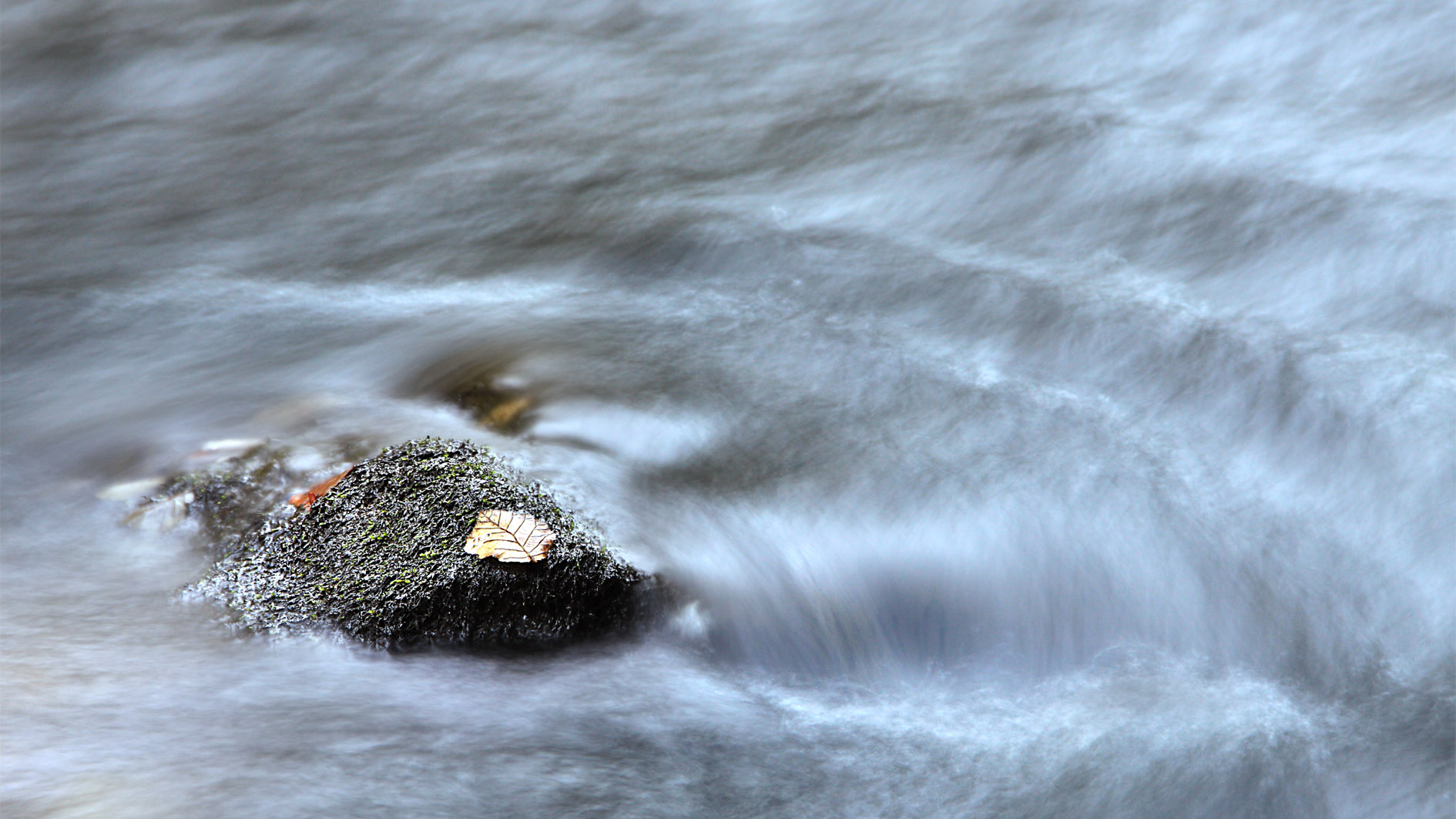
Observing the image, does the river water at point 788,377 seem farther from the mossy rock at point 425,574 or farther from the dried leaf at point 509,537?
the dried leaf at point 509,537

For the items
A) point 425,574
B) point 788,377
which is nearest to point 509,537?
point 425,574

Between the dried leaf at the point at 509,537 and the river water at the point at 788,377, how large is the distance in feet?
1.14

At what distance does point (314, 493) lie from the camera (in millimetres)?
3908

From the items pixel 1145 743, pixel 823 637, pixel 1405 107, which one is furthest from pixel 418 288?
pixel 1405 107

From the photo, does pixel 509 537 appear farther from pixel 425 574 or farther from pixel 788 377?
pixel 788 377

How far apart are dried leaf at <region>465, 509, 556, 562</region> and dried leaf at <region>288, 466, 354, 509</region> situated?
63cm

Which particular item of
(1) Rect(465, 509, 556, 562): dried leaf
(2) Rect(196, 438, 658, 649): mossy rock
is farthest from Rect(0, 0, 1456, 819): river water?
(1) Rect(465, 509, 556, 562): dried leaf

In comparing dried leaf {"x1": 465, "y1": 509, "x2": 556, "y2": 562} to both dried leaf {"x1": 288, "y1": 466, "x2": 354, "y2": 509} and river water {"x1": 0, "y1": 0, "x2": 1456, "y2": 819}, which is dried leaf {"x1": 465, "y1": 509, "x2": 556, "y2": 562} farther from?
dried leaf {"x1": 288, "y1": 466, "x2": 354, "y2": 509}

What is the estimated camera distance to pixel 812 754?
3.37 m

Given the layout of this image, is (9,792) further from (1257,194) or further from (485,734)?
(1257,194)

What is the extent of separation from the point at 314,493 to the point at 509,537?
0.85 m

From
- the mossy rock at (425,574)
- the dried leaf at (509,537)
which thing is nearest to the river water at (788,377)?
the mossy rock at (425,574)

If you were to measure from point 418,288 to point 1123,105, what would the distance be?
3.68 metres

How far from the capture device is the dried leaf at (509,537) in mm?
3445
